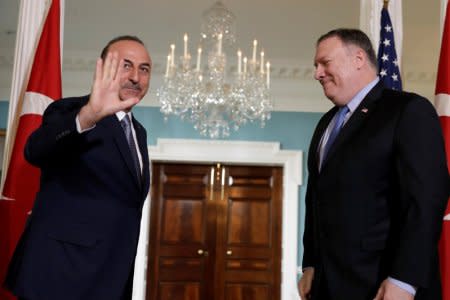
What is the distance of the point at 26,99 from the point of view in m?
2.41

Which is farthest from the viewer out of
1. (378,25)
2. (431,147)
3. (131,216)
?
(378,25)

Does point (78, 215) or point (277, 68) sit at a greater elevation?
point (277, 68)

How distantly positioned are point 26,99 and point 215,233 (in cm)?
391

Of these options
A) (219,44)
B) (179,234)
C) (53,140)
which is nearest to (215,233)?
(179,234)

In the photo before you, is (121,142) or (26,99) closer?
(121,142)

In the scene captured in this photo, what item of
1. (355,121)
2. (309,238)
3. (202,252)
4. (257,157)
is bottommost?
(202,252)

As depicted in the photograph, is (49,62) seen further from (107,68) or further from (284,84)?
(284,84)

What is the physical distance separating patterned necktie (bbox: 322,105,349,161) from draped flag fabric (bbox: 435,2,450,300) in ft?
2.58

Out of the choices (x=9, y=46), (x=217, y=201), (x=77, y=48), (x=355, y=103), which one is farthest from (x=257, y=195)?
(x=355, y=103)

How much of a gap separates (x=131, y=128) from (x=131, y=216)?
0.30 m

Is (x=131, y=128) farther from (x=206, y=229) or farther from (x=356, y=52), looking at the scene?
(x=206, y=229)

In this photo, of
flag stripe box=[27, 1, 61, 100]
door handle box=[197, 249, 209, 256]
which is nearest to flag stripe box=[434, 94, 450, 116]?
flag stripe box=[27, 1, 61, 100]

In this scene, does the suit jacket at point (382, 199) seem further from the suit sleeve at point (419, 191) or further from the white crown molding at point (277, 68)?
the white crown molding at point (277, 68)

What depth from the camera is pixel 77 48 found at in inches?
221
